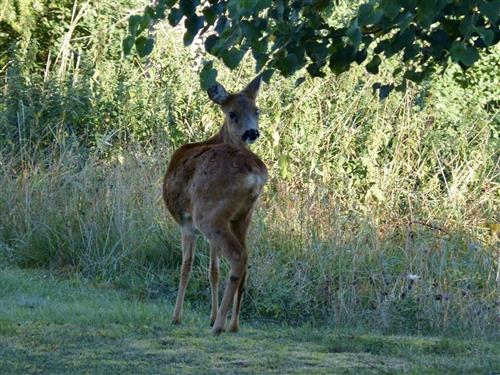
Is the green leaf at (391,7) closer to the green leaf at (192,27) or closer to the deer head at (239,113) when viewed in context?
the green leaf at (192,27)

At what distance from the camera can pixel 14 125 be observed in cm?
1412

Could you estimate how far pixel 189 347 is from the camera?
23.3 feet

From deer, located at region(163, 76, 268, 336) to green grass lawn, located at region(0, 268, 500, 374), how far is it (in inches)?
14.9

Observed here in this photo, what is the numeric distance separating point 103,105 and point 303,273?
Answer: 5.73 m

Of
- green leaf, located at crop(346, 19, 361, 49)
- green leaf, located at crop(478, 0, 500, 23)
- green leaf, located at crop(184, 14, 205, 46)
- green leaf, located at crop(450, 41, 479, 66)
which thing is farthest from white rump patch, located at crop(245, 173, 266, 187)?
green leaf, located at crop(478, 0, 500, 23)

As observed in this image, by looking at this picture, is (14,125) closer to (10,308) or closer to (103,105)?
(103,105)

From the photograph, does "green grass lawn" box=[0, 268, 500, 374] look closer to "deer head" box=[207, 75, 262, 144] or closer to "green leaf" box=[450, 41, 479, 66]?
"deer head" box=[207, 75, 262, 144]

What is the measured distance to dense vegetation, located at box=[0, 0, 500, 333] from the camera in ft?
30.9

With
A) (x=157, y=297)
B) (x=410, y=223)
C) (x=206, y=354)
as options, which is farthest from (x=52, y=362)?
(x=410, y=223)

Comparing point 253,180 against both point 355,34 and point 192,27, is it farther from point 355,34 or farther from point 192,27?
point 355,34

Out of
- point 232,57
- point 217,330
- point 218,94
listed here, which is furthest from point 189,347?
point 232,57

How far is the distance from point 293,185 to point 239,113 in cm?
334

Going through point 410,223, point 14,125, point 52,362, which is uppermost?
point 14,125

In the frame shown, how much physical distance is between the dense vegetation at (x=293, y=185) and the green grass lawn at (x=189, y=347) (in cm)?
86
